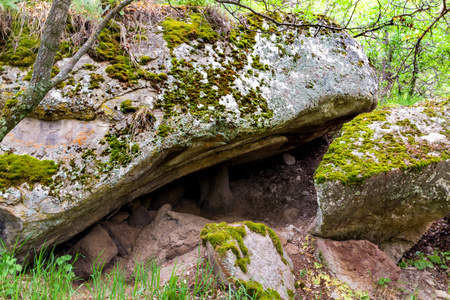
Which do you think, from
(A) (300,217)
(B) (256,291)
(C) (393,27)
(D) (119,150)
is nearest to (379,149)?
(A) (300,217)

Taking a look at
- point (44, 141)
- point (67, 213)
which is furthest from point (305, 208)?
point (44, 141)

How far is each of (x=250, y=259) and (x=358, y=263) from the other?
134 cm

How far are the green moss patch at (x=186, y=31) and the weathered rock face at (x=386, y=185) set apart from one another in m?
2.24

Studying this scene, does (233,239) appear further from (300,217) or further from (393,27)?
(393,27)

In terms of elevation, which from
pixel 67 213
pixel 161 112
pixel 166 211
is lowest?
pixel 166 211

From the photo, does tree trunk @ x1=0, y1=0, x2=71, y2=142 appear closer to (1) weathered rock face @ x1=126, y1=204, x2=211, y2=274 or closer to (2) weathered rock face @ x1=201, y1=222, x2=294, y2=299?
(2) weathered rock face @ x1=201, y1=222, x2=294, y2=299

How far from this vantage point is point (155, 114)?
314 centimetres

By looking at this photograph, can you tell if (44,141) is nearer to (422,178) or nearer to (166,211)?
(166,211)

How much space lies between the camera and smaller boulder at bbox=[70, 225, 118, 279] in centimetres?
337

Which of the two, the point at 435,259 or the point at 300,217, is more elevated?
the point at 435,259

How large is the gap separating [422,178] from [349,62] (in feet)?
7.36

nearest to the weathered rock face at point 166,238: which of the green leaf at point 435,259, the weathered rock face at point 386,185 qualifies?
the weathered rock face at point 386,185

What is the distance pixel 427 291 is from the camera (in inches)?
128

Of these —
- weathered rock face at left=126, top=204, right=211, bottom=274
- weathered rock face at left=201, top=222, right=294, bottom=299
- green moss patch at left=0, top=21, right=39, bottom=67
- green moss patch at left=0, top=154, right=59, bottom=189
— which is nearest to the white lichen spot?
weathered rock face at left=201, top=222, right=294, bottom=299
